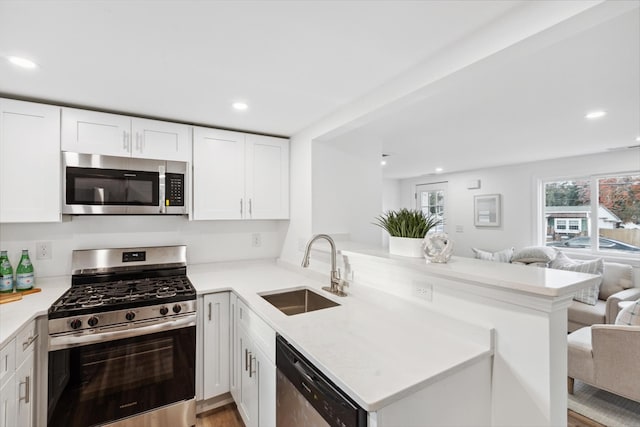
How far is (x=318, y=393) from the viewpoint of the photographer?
119 centimetres

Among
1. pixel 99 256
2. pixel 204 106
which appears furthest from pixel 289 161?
pixel 99 256

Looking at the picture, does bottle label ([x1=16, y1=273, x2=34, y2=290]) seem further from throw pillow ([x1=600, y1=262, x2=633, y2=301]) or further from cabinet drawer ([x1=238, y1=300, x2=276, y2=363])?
throw pillow ([x1=600, y1=262, x2=633, y2=301])

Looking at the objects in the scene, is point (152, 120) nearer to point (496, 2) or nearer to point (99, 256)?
point (99, 256)

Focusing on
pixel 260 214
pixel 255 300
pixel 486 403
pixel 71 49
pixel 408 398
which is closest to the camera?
pixel 408 398

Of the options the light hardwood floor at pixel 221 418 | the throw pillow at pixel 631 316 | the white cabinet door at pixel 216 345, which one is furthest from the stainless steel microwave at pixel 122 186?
the throw pillow at pixel 631 316

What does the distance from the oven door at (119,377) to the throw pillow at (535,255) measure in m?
4.50

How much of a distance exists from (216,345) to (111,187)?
1.38m

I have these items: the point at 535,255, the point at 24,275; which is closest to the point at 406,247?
the point at 24,275

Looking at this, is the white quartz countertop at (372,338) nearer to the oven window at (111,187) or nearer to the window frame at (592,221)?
the oven window at (111,187)

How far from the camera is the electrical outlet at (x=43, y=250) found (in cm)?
230

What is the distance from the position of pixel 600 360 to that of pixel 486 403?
5.65 feet

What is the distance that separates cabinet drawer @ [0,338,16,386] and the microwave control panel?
1247 mm

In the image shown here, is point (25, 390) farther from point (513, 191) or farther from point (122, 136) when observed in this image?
point (513, 191)

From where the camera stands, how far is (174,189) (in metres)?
2.50
